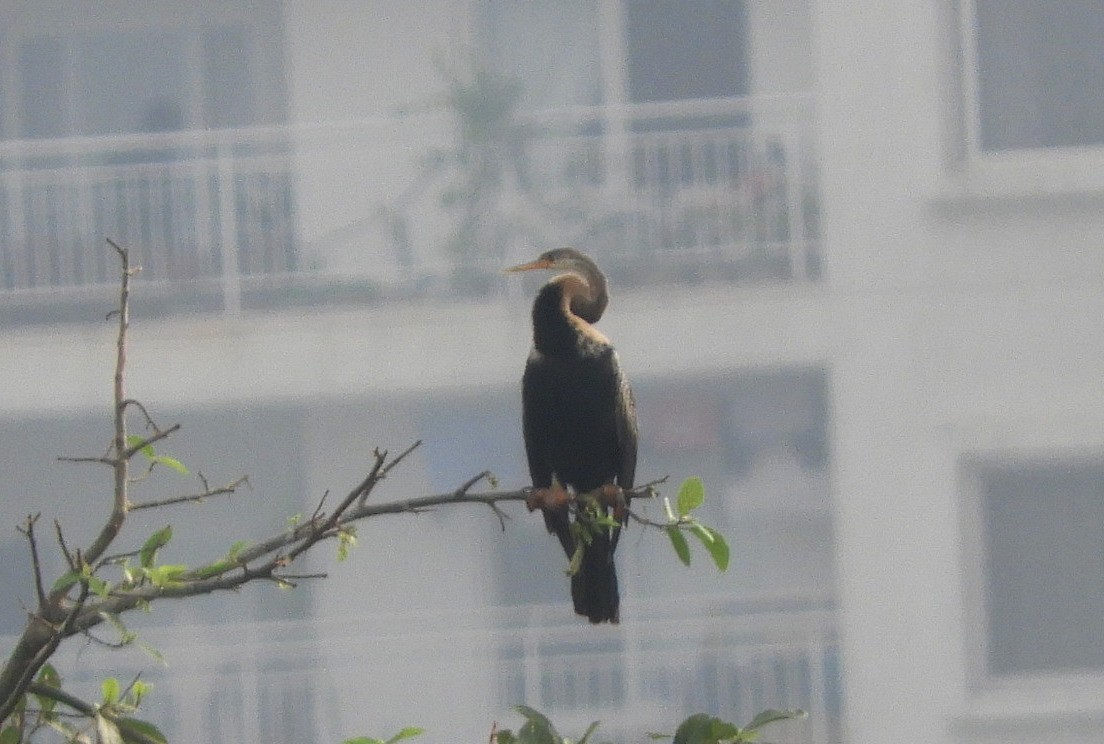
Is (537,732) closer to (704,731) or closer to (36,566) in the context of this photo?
Answer: (704,731)

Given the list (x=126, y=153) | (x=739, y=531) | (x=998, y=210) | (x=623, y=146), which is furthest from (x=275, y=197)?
(x=998, y=210)

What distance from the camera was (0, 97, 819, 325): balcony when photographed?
8.84m

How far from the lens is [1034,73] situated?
9320 mm

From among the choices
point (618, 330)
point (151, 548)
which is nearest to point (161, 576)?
point (151, 548)

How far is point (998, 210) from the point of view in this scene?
846 cm

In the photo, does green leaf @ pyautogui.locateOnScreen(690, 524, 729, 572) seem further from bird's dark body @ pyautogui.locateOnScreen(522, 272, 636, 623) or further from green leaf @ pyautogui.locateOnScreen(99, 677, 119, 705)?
bird's dark body @ pyautogui.locateOnScreen(522, 272, 636, 623)

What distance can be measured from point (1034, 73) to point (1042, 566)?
6.37ft

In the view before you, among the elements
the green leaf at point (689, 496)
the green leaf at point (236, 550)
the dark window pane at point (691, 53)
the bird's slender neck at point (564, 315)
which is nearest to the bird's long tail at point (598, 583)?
the bird's slender neck at point (564, 315)

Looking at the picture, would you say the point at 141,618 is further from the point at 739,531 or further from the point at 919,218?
the point at 919,218

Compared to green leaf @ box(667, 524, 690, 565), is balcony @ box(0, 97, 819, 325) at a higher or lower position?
higher

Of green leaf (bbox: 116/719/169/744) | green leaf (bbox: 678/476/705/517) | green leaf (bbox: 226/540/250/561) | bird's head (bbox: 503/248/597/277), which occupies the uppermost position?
bird's head (bbox: 503/248/597/277)

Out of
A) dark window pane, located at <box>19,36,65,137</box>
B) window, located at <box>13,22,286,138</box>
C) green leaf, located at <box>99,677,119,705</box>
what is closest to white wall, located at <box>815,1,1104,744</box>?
window, located at <box>13,22,286,138</box>

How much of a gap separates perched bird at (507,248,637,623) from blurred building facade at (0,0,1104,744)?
576 centimetres

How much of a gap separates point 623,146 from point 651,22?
70 cm
